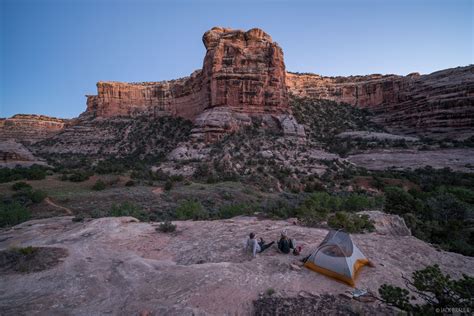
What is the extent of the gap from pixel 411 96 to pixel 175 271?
167 ft

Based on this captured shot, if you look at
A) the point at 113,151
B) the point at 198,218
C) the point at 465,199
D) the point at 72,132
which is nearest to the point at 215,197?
the point at 198,218

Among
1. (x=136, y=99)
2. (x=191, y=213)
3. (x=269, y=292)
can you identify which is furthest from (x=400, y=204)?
(x=136, y=99)

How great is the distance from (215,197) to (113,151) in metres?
31.0

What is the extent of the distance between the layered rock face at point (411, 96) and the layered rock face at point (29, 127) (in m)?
59.0

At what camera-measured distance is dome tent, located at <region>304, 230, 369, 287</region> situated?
18.8 ft

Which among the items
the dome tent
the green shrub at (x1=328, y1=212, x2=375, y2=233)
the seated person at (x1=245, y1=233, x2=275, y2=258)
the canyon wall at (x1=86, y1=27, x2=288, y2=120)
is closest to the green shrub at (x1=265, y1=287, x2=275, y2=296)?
the dome tent

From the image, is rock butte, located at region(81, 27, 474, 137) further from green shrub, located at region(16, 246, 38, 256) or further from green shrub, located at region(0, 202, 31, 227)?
green shrub, located at region(16, 246, 38, 256)

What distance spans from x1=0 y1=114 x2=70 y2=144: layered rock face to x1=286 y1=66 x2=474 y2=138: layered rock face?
58974 millimetres

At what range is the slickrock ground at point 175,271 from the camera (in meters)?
5.05

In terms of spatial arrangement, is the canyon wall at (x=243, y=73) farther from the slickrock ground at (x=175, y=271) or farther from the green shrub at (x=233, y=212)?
the slickrock ground at (x=175, y=271)

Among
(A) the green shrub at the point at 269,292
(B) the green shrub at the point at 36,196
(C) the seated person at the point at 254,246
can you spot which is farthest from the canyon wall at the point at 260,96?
(A) the green shrub at the point at 269,292

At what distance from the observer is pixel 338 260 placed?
5926mm

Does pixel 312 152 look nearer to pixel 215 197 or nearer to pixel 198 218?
pixel 215 197

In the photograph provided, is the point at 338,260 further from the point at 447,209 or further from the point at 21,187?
the point at 21,187
